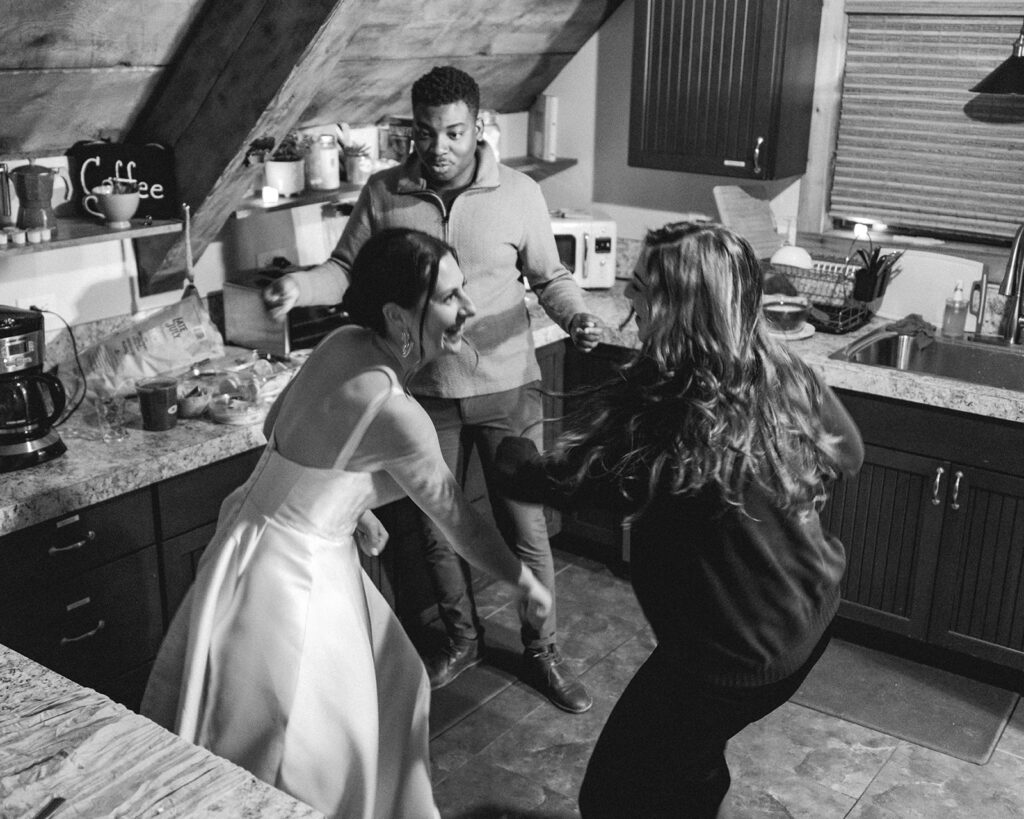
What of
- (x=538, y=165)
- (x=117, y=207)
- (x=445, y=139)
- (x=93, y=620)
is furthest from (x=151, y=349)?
(x=538, y=165)

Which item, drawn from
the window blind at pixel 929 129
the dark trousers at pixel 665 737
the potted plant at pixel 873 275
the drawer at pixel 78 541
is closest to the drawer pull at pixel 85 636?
the drawer at pixel 78 541

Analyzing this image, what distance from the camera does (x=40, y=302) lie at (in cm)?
319

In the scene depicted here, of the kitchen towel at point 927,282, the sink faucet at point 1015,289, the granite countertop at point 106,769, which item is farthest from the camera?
the kitchen towel at point 927,282

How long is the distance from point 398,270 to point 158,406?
3.67 feet

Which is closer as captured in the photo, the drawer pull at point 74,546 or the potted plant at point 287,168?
the drawer pull at point 74,546

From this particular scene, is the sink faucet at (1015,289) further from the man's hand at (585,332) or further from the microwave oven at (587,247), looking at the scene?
the man's hand at (585,332)

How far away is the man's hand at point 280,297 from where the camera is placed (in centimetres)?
279

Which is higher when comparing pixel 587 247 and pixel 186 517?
pixel 587 247

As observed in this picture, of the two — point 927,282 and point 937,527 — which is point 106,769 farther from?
point 927,282

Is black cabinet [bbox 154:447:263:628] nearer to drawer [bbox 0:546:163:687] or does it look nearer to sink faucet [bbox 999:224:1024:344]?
drawer [bbox 0:546:163:687]

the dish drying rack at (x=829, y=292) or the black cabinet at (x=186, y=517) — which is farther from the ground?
the dish drying rack at (x=829, y=292)

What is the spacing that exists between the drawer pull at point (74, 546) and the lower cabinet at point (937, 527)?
211 cm

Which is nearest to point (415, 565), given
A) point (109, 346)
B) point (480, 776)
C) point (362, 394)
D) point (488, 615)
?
point (488, 615)

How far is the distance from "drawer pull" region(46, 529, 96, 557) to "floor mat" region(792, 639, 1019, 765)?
1.97 meters
